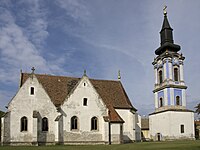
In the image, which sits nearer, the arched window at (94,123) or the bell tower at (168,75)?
the arched window at (94,123)

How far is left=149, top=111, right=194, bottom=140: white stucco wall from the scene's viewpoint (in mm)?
55744

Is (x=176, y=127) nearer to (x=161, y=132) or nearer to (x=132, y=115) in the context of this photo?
(x=161, y=132)

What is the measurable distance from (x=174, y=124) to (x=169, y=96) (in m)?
5.86

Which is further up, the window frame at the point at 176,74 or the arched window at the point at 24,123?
the window frame at the point at 176,74

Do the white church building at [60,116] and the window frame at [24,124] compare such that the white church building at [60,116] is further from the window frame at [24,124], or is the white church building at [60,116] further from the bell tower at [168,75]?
the bell tower at [168,75]

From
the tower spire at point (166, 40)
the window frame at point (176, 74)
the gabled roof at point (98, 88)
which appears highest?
the tower spire at point (166, 40)

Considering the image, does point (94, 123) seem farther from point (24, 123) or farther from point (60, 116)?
point (24, 123)

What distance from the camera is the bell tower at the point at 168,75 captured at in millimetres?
58000

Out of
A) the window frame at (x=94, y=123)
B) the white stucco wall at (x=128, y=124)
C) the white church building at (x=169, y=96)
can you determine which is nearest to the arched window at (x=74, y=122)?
the window frame at (x=94, y=123)

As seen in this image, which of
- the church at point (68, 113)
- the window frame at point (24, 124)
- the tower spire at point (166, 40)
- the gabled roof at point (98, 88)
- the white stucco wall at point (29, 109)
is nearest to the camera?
the white stucco wall at point (29, 109)

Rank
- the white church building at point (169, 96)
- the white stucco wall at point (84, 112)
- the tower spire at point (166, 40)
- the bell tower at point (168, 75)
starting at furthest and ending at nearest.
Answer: the tower spire at point (166, 40), the bell tower at point (168, 75), the white church building at point (169, 96), the white stucco wall at point (84, 112)

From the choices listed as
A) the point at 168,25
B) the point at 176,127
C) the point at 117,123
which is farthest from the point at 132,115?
the point at 168,25

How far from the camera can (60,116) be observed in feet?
136

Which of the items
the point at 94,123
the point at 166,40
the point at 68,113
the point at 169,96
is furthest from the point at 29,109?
the point at 166,40
